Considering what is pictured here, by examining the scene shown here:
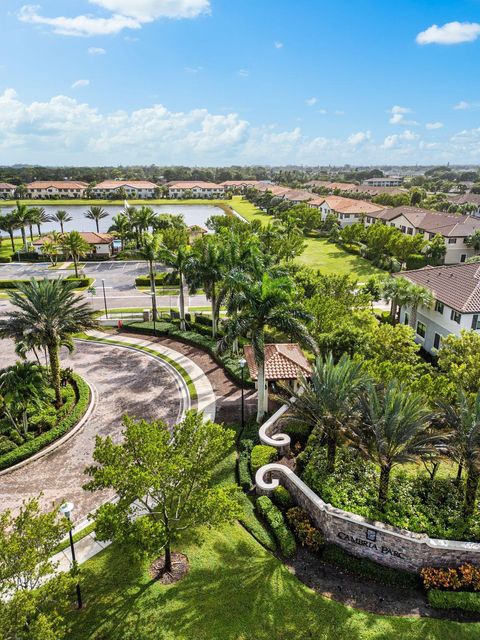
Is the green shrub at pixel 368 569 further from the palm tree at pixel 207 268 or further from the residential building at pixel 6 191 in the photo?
the residential building at pixel 6 191

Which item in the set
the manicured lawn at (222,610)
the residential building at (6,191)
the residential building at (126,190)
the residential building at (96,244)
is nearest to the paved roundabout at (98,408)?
the manicured lawn at (222,610)

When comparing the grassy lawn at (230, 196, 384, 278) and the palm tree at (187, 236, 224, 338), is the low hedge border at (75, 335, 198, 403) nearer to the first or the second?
the palm tree at (187, 236, 224, 338)

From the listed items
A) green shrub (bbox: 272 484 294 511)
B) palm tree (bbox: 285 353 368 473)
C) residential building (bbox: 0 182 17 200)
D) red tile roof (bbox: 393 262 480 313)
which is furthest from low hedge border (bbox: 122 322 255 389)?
residential building (bbox: 0 182 17 200)

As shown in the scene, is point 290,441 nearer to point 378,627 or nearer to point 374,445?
point 374,445

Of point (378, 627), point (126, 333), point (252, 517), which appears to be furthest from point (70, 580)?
point (126, 333)

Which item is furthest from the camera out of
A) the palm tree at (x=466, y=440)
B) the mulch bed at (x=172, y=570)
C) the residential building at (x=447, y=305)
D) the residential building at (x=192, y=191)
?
the residential building at (x=192, y=191)
